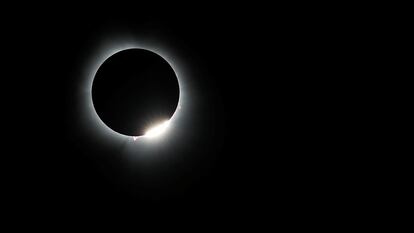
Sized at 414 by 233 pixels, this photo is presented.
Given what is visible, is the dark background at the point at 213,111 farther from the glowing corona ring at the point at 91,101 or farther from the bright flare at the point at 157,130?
the bright flare at the point at 157,130

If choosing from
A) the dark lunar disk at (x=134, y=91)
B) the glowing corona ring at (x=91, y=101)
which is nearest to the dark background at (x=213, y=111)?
the glowing corona ring at (x=91, y=101)

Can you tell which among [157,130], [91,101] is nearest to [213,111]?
[157,130]

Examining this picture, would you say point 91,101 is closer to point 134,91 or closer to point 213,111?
point 134,91

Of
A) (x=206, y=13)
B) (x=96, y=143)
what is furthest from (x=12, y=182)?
(x=206, y=13)

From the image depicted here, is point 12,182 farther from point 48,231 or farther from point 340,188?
point 340,188

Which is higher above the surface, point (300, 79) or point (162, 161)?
point (300, 79)

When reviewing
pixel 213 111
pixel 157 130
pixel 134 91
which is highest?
pixel 134 91
